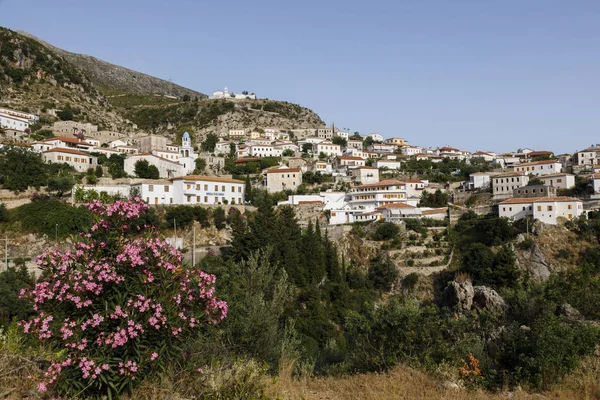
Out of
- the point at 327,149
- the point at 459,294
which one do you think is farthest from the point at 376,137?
the point at 459,294

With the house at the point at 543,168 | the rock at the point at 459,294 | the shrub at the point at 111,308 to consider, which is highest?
the house at the point at 543,168

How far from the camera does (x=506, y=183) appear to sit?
58250mm

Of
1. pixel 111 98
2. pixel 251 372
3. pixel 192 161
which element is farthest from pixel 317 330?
pixel 111 98

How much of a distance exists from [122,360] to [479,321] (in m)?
11.1

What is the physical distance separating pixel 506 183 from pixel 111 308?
61434 mm

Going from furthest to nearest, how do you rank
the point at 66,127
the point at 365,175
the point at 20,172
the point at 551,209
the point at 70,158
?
the point at 66,127, the point at 365,175, the point at 70,158, the point at 551,209, the point at 20,172

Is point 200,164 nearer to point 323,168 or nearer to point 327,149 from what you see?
point 323,168

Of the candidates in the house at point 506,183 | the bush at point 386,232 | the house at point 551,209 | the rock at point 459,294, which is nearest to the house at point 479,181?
the house at point 506,183

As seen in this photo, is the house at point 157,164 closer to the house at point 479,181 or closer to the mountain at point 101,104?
the mountain at point 101,104

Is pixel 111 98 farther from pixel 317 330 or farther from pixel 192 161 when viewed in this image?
pixel 317 330

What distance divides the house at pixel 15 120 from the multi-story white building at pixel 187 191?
34749 mm

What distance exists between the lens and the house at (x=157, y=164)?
5459 centimetres

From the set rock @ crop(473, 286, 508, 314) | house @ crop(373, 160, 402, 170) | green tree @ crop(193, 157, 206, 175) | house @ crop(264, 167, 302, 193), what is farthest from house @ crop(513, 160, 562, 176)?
green tree @ crop(193, 157, 206, 175)

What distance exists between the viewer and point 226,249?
37.9 m
